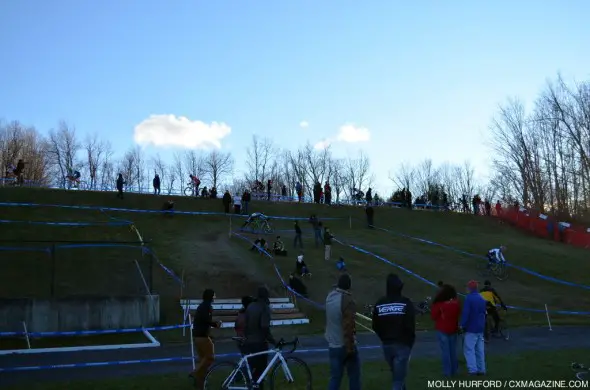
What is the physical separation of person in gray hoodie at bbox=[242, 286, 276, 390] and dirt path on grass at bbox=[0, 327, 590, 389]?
400 cm

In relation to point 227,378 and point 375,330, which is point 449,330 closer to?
point 375,330

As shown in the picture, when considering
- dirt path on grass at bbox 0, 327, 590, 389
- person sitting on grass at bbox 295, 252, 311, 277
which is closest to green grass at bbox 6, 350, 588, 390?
dirt path on grass at bbox 0, 327, 590, 389

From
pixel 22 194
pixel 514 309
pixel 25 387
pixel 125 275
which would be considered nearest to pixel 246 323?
pixel 25 387

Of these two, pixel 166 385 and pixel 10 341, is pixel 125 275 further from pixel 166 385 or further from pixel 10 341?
pixel 166 385

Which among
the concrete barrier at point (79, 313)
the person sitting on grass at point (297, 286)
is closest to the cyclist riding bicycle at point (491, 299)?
the person sitting on grass at point (297, 286)

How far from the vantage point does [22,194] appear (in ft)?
114

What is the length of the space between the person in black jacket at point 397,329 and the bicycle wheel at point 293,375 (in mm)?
1601

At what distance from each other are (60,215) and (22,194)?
4413mm

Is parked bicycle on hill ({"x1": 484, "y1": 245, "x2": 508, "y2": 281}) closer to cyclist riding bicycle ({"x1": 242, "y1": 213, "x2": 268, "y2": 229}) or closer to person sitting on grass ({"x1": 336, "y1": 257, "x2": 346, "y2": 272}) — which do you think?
person sitting on grass ({"x1": 336, "y1": 257, "x2": 346, "y2": 272})

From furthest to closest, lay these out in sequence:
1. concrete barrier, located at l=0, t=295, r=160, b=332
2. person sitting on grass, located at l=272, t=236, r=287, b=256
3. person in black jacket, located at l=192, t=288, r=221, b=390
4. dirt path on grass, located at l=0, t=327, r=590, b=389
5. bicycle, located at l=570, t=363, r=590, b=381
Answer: person sitting on grass, located at l=272, t=236, r=287, b=256
concrete barrier, located at l=0, t=295, r=160, b=332
dirt path on grass, located at l=0, t=327, r=590, b=389
person in black jacket, located at l=192, t=288, r=221, b=390
bicycle, located at l=570, t=363, r=590, b=381

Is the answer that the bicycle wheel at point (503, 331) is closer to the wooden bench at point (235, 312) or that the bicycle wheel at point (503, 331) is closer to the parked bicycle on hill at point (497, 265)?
the wooden bench at point (235, 312)

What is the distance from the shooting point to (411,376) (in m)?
10.4

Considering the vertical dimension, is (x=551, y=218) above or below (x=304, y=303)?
above

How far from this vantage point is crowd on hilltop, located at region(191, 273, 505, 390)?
24.2 feet
